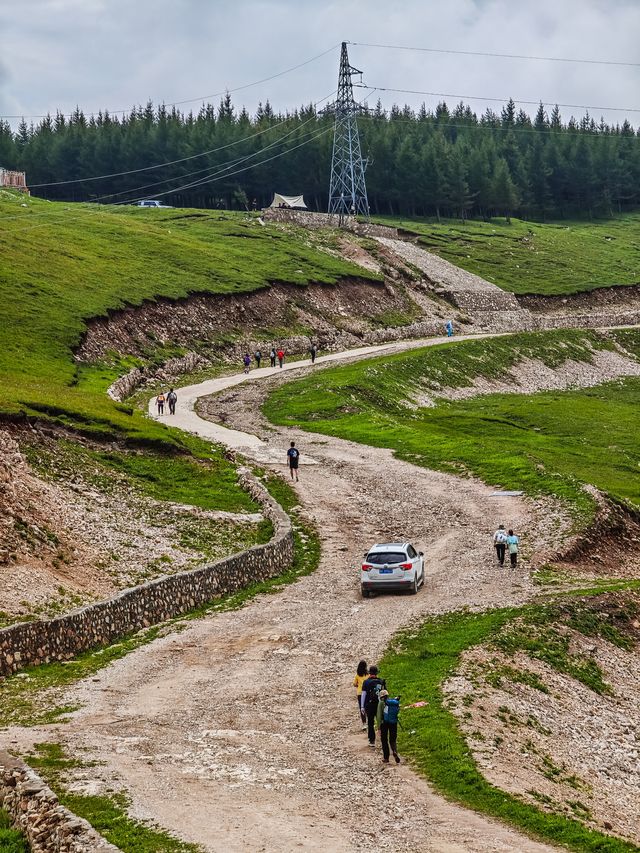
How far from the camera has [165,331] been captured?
342 ft

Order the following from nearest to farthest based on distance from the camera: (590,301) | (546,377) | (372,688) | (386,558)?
(372,688)
(386,558)
(546,377)
(590,301)

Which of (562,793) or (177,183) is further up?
(177,183)

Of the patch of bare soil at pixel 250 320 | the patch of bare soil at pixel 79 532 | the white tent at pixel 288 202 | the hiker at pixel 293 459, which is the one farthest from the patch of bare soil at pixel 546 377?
the white tent at pixel 288 202

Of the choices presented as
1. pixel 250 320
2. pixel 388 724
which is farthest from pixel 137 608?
pixel 250 320

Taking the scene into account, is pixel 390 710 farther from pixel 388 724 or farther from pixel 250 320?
pixel 250 320

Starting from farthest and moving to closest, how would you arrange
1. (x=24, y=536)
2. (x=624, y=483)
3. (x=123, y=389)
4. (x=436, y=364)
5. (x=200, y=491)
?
1. (x=436, y=364)
2. (x=123, y=389)
3. (x=624, y=483)
4. (x=200, y=491)
5. (x=24, y=536)

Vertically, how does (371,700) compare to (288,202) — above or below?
below

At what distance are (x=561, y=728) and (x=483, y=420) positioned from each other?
5587 centimetres

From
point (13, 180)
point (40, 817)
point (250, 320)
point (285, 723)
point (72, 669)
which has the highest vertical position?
point (13, 180)

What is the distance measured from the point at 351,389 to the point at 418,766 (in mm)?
63055

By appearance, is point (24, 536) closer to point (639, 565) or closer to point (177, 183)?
point (639, 565)

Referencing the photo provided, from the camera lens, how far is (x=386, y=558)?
41906 millimetres

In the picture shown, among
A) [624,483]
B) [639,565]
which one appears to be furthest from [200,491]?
[624,483]

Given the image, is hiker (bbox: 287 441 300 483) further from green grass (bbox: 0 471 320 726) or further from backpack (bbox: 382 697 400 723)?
backpack (bbox: 382 697 400 723)
